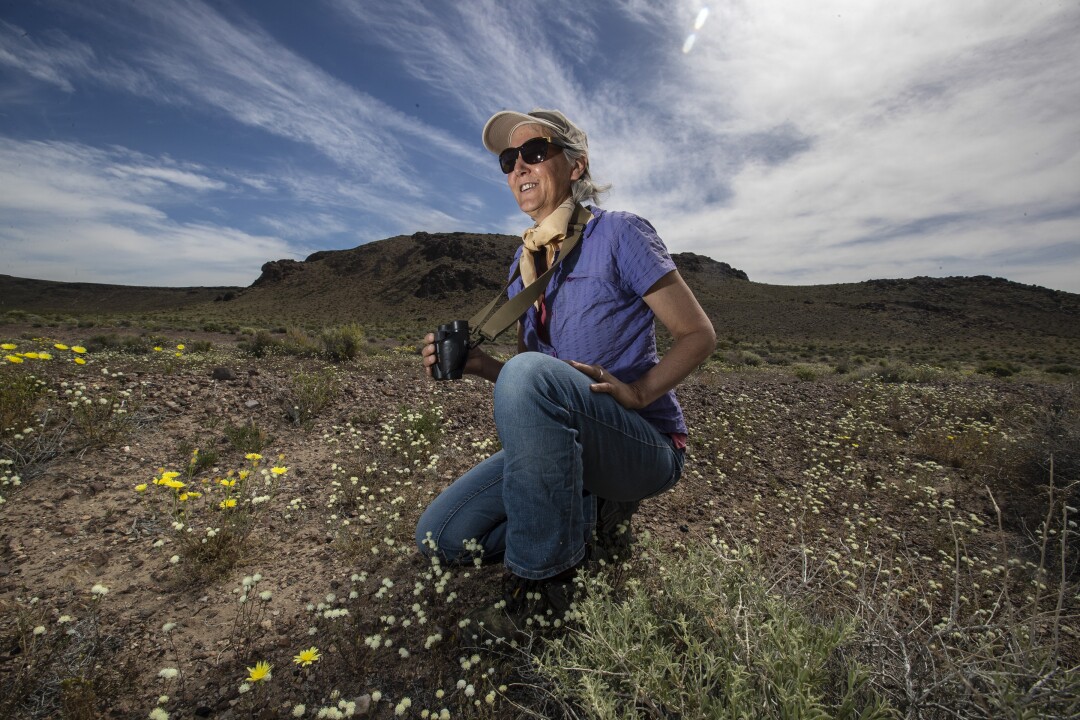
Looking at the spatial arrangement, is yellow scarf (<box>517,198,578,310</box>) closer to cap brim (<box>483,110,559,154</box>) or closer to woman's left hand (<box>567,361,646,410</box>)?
cap brim (<box>483,110,559,154</box>)

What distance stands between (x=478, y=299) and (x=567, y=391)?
58333mm

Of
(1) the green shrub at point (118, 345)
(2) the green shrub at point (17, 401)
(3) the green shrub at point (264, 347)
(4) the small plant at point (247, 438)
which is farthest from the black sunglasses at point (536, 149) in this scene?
(1) the green shrub at point (118, 345)

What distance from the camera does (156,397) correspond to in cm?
398

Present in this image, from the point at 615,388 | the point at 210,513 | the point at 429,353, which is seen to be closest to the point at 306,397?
the point at 210,513

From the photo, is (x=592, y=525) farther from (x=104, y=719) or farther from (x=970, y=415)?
(x=970, y=415)

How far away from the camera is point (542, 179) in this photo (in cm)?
240

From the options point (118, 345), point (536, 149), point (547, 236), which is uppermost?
point (536, 149)

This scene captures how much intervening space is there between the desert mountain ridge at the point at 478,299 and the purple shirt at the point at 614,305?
111ft

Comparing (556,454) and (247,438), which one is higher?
(556,454)

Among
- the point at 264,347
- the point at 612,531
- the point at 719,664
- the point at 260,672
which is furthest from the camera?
the point at 264,347

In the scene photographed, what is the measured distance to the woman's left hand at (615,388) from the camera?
6.23 ft

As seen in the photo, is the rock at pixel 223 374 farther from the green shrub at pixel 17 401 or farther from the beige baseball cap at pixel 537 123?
the beige baseball cap at pixel 537 123

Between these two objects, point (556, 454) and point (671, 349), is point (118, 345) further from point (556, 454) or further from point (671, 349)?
point (671, 349)

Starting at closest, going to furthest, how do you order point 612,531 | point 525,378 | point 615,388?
1. point 525,378
2. point 615,388
3. point 612,531
